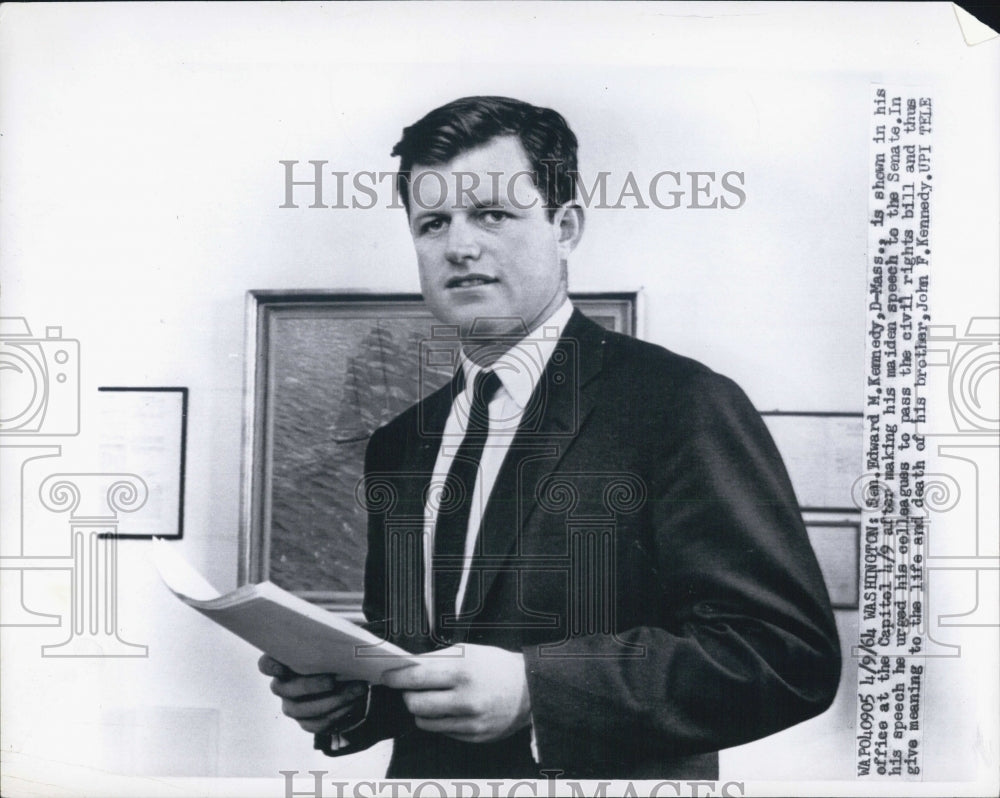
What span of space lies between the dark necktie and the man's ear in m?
0.24

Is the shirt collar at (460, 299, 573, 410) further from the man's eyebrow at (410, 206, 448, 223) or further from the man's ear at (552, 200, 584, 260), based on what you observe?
the man's eyebrow at (410, 206, 448, 223)

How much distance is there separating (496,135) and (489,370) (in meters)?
0.39

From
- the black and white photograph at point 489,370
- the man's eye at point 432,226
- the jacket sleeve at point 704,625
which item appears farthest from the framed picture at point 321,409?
the jacket sleeve at point 704,625

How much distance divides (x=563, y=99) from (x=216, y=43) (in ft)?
1.94

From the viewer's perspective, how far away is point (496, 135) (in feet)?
5.79

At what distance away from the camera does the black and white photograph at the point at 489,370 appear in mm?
1736

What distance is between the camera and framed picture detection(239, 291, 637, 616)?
69.2 inches

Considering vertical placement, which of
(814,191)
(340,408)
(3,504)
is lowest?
(3,504)

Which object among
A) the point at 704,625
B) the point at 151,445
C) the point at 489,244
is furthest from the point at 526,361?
the point at 151,445

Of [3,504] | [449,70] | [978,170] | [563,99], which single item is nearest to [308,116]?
[449,70]

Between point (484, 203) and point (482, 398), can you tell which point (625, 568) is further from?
point (484, 203)

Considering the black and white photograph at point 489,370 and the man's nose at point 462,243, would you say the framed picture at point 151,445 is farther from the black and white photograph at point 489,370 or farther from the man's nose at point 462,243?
the man's nose at point 462,243

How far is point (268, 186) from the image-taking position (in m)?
1.78

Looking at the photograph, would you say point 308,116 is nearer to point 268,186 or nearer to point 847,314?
point 268,186
